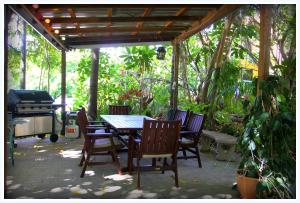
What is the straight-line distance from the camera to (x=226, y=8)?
4.89 metres

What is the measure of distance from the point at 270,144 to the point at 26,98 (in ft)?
18.5

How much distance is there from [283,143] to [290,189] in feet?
1.62

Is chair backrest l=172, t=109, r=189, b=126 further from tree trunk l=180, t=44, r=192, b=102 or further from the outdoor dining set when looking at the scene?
tree trunk l=180, t=44, r=192, b=102

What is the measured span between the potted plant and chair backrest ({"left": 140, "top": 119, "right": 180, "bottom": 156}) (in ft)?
2.95

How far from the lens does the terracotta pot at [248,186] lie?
3957mm

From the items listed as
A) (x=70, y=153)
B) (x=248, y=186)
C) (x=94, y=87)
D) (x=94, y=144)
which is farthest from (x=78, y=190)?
(x=94, y=87)

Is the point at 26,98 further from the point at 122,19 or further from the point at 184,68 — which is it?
the point at 184,68

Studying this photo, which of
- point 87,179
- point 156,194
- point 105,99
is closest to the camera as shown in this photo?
point 156,194

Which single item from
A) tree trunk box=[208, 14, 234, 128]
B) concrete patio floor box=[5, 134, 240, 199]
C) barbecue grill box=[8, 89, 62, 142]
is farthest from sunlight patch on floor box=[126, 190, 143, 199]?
barbecue grill box=[8, 89, 62, 142]

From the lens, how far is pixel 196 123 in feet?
19.1

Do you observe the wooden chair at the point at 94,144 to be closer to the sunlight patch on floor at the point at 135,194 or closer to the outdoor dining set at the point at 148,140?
the outdoor dining set at the point at 148,140

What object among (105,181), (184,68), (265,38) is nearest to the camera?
(265,38)

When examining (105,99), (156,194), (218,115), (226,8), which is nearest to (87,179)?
(156,194)
